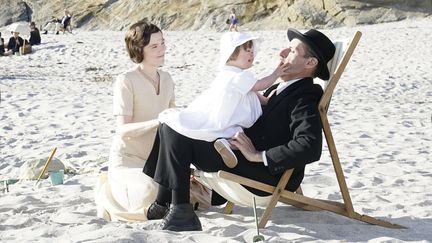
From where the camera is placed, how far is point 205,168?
382cm

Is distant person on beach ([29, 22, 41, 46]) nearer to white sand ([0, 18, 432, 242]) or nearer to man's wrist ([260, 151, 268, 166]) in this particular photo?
Answer: white sand ([0, 18, 432, 242])

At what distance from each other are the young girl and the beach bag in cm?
227

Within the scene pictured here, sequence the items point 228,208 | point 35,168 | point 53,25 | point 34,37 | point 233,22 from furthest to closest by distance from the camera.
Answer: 1. point 53,25
2. point 233,22
3. point 34,37
4. point 35,168
5. point 228,208

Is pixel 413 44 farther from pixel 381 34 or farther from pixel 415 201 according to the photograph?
pixel 415 201

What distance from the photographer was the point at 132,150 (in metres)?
4.33

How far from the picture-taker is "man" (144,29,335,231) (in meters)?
3.69

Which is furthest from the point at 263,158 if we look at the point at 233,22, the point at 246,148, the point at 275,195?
the point at 233,22

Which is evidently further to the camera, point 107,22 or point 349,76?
point 107,22

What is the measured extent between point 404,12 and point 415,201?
2311cm

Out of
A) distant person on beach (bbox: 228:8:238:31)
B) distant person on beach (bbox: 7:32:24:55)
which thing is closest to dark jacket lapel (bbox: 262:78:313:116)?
distant person on beach (bbox: 7:32:24:55)

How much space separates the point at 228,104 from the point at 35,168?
2.56 m

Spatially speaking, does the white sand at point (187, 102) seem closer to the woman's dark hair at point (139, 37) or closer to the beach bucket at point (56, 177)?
the beach bucket at point (56, 177)

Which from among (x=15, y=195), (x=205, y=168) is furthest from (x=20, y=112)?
(x=205, y=168)

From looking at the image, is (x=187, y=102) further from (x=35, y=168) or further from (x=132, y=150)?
(x=132, y=150)
